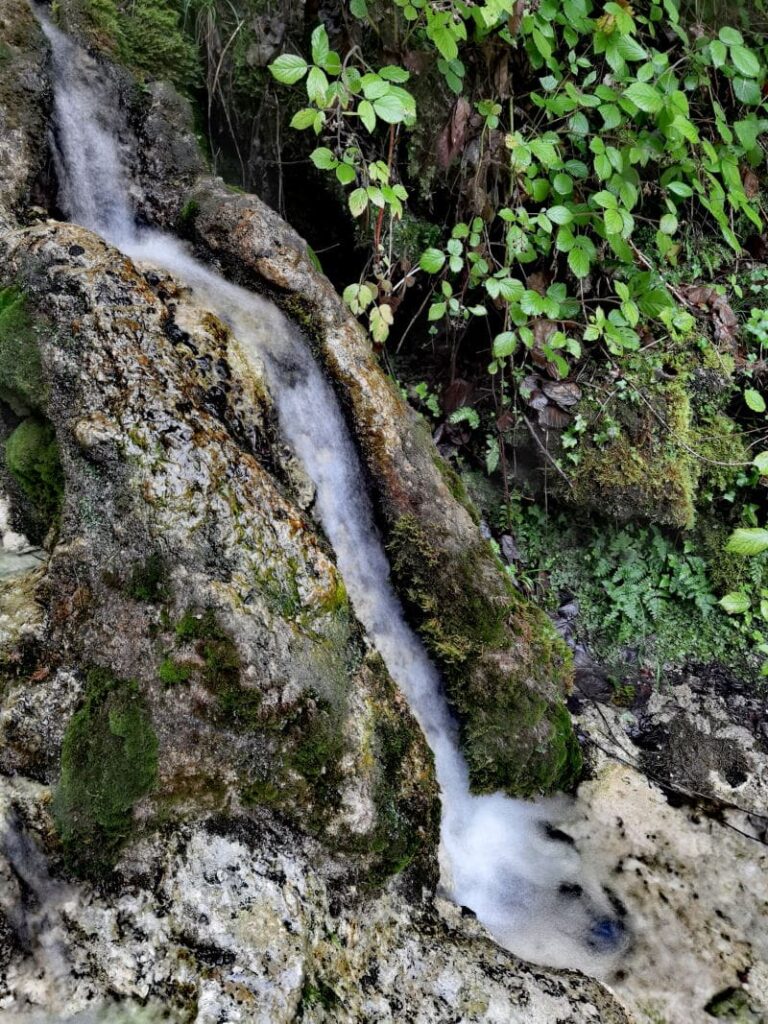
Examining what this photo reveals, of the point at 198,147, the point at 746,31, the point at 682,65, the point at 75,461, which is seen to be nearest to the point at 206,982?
the point at 75,461

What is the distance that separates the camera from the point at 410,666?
3316mm

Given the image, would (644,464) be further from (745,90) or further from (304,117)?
(304,117)

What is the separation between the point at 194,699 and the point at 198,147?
3482 mm

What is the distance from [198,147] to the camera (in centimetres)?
Result: 410

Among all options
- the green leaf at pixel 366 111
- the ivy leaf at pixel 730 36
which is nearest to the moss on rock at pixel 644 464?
the ivy leaf at pixel 730 36

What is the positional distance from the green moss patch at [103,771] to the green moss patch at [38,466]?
34.8 inches

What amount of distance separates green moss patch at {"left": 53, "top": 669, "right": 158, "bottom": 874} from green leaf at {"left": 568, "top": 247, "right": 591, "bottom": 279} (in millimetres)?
2986

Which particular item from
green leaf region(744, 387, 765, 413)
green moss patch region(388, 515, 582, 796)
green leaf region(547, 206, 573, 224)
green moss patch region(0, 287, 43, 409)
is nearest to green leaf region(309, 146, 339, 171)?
green leaf region(547, 206, 573, 224)

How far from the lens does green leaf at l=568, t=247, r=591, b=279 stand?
3486mm

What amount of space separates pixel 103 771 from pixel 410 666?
1.54 m

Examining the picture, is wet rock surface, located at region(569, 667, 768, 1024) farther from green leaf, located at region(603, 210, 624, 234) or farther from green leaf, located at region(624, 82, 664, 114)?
green leaf, located at region(624, 82, 664, 114)

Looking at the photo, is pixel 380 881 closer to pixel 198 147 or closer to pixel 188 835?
pixel 188 835

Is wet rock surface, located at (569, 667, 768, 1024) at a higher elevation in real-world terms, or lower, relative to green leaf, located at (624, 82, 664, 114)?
lower

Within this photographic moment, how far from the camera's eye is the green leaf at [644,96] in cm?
324
